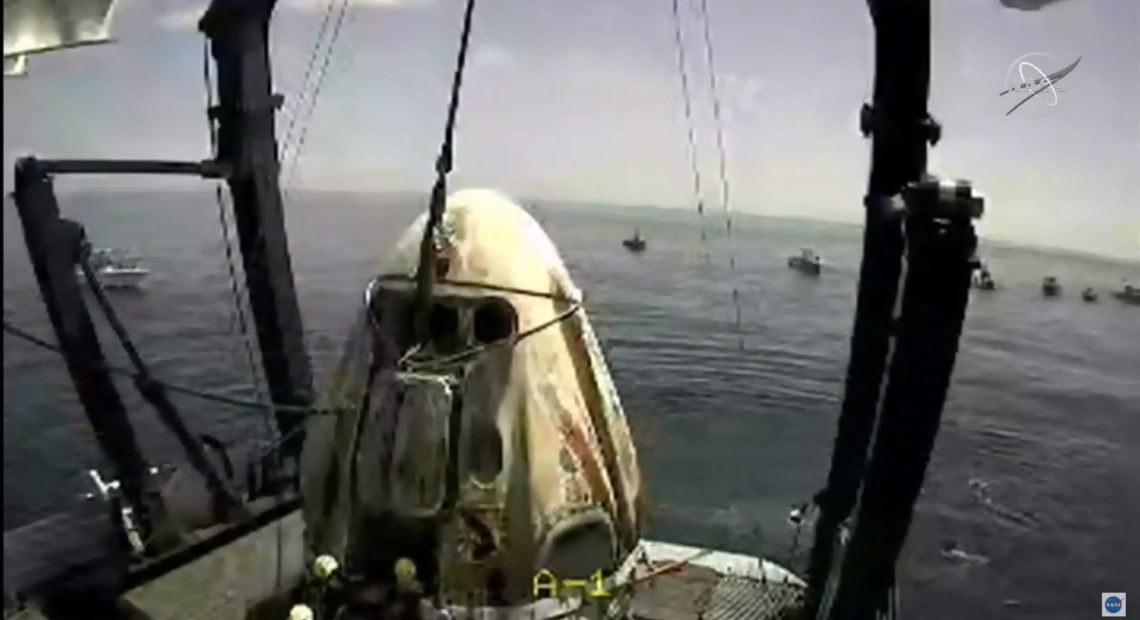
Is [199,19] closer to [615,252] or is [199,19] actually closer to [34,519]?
[615,252]


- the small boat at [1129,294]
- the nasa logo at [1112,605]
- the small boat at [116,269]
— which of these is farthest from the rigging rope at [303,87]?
the nasa logo at [1112,605]

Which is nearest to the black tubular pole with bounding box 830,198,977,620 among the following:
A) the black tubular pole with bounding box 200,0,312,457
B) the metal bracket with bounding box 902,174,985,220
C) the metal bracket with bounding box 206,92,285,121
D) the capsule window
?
the metal bracket with bounding box 902,174,985,220

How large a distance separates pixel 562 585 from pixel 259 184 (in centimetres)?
192

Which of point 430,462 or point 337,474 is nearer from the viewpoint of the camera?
point 430,462

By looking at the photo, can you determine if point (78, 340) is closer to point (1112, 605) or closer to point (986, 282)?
point (986, 282)

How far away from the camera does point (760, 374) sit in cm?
582

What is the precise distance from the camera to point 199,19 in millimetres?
4383

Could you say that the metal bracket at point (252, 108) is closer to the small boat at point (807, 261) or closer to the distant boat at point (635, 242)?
the distant boat at point (635, 242)

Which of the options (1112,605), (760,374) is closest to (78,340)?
(760,374)

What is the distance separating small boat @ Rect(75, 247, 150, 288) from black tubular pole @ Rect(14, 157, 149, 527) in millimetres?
107

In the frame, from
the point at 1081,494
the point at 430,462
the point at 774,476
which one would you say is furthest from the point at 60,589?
the point at 1081,494

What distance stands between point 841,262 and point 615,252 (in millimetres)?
794

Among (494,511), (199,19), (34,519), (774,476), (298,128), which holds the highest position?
(199,19)

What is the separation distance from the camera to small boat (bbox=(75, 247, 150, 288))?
15.1ft
